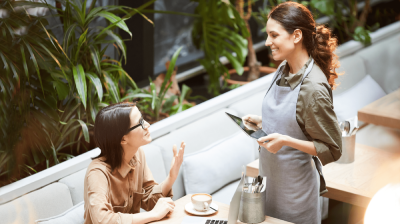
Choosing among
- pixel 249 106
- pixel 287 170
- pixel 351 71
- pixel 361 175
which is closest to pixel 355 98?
pixel 351 71

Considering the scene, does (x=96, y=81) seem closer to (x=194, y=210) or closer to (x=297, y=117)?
(x=194, y=210)

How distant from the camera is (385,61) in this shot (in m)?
4.43

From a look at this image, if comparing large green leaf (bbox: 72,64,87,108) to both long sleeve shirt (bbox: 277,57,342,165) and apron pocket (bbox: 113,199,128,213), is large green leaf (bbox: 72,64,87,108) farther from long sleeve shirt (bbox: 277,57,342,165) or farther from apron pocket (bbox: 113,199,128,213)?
long sleeve shirt (bbox: 277,57,342,165)

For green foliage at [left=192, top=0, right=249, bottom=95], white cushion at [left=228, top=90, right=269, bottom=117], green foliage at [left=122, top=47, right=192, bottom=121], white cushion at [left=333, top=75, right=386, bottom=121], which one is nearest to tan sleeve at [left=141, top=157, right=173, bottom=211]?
green foliage at [left=122, top=47, right=192, bottom=121]

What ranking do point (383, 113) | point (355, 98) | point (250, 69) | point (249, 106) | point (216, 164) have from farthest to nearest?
point (250, 69) → point (355, 98) → point (249, 106) → point (383, 113) → point (216, 164)

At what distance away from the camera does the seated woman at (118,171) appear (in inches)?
66.6

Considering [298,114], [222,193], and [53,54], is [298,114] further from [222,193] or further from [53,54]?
[53,54]

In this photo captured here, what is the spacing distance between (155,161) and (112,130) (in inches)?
27.1

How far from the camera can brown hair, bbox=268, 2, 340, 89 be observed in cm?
171

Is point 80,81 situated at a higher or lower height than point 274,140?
higher

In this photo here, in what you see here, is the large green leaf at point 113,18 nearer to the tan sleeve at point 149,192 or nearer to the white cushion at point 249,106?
the tan sleeve at point 149,192

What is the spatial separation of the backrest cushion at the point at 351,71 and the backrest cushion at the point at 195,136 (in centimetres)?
143

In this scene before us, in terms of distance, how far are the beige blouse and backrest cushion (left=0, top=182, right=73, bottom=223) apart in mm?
303

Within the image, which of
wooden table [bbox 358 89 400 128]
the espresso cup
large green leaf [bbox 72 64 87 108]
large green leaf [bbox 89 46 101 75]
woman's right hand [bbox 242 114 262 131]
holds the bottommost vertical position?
wooden table [bbox 358 89 400 128]
